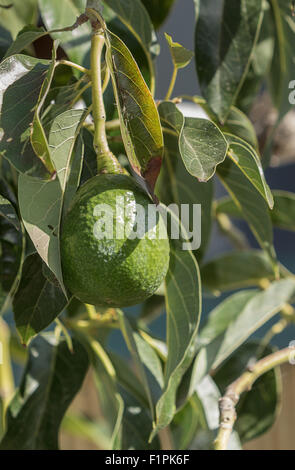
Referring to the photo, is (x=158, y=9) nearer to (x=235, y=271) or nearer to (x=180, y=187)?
(x=180, y=187)

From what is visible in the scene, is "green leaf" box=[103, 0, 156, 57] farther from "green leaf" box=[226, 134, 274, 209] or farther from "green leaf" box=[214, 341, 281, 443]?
"green leaf" box=[214, 341, 281, 443]

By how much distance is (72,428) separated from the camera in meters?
1.94

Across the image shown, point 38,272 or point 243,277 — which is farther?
point 243,277

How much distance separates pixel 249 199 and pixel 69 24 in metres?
0.34

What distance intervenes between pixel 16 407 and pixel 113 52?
2.11ft

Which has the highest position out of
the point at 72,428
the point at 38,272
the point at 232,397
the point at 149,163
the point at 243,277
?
the point at 149,163

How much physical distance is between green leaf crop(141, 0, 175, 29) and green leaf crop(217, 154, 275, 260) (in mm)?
318

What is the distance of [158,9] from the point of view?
101 centimetres

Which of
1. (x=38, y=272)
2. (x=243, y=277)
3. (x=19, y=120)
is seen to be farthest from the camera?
(x=243, y=277)

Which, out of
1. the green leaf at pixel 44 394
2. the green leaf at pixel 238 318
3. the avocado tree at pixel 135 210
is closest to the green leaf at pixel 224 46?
the avocado tree at pixel 135 210

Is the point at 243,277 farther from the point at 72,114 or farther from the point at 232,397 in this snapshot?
the point at 72,114

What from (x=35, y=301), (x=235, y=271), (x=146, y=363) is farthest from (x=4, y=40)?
(x=235, y=271)

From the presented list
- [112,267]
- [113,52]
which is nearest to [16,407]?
[112,267]

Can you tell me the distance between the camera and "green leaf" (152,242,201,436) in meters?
0.74
